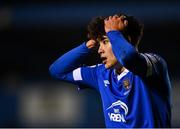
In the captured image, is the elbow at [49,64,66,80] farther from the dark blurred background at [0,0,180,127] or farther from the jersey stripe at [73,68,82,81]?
the dark blurred background at [0,0,180,127]

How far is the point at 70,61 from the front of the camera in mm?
4055

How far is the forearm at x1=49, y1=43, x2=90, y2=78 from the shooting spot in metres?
4.01

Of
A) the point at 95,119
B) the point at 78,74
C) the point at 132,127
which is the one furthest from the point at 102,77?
the point at 95,119

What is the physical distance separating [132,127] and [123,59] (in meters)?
0.41

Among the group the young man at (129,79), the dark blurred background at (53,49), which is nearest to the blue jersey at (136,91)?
the young man at (129,79)

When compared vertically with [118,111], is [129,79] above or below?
above

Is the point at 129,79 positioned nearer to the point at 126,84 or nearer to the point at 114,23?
the point at 126,84

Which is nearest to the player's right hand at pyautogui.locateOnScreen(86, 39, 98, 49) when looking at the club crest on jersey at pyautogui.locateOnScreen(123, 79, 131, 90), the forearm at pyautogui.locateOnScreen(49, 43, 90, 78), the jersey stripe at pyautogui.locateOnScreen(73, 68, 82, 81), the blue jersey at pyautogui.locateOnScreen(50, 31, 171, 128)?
the forearm at pyautogui.locateOnScreen(49, 43, 90, 78)

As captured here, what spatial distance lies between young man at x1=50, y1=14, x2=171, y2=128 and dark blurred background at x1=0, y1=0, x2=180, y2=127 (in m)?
6.41

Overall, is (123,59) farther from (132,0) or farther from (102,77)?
(132,0)

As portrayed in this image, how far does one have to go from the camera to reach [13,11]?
37.1 ft

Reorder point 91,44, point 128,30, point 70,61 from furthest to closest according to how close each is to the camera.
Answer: point 70,61, point 91,44, point 128,30

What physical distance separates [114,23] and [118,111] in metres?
0.50

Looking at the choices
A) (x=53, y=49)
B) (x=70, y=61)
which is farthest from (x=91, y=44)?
(x=53, y=49)
